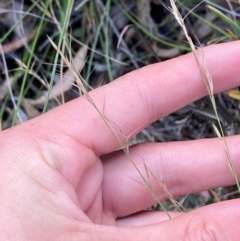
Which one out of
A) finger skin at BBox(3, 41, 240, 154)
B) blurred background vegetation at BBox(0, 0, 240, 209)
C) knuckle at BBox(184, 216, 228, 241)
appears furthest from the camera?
blurred background vegetation at BBox(0, 0, 240, 209)

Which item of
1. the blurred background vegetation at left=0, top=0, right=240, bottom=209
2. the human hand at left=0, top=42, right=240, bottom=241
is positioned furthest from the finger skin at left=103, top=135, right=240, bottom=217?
the blurred background vegetation at left=0, top=0, right=240, bottom=209

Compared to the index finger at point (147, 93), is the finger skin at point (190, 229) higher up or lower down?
lower down

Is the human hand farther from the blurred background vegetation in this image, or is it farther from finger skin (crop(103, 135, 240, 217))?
the blurred background vegetation

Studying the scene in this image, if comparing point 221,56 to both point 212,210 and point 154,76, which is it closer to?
point 154,76

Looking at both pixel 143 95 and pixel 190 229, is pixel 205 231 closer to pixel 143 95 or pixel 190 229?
pixel 190 229

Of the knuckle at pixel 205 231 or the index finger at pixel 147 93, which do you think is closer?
the knuckle at pixel 205 231

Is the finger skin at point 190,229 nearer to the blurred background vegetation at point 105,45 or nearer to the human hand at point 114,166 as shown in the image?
the human hand at point 114,166

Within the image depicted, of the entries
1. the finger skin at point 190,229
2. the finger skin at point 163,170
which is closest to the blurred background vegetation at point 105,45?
the finger skin at point 163,170

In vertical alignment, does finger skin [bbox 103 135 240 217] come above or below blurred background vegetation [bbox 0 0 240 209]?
below
